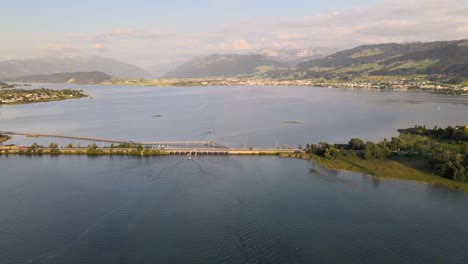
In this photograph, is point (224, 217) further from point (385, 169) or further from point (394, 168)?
point (394, 168)

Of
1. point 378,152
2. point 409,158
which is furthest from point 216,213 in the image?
point 409,158

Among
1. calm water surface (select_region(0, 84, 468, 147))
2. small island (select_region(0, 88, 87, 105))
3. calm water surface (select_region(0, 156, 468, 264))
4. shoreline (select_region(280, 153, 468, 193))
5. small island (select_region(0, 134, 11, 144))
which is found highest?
small island (select_region(0, 88, 87, 105))

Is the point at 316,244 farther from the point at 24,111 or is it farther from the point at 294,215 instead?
the point at 24,111

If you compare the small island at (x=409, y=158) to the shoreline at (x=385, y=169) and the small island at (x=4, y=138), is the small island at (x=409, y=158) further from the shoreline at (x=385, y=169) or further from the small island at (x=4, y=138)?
the small island at (x=4, y=138)

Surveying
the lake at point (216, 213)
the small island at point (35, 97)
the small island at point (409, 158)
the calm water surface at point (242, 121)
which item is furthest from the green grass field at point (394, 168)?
the small island at point (35, 97)

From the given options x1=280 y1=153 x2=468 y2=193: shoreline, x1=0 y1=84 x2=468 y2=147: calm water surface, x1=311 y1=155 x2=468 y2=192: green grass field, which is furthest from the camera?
x1=0 y1=84 x2=468 y2=147: calm water surface

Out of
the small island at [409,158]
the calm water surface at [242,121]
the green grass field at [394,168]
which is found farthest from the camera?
the calm water surface at [242,121]

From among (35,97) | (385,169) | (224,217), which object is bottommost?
(224,217)

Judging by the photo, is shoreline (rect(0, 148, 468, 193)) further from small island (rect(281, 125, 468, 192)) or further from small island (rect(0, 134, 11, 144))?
small island (rect(0, 134, 11, 144))

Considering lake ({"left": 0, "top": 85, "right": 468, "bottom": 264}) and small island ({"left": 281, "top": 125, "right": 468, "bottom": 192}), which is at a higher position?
small island ({"left": 281, "top": 125, "right": 468, "bottom": 192})

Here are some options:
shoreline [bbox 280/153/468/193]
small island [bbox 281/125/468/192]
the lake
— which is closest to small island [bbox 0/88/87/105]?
the lake

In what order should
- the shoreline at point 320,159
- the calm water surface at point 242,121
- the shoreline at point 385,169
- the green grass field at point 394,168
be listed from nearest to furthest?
the shoreline at point 385,169, the green grass field at point 394,168, the shoreline at point 320,159, the calm water surface at point 242,121
